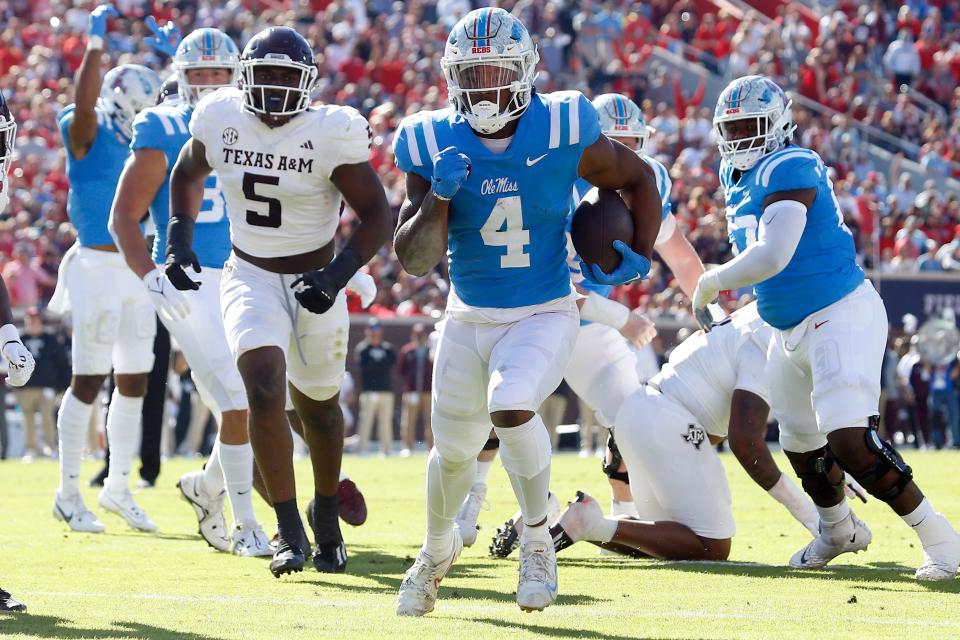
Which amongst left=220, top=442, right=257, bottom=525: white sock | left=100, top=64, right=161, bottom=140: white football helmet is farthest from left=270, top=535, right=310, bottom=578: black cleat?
left=100, top=64, right=161, bottom=140: white football helmet

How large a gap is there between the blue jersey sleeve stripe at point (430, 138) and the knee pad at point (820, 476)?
2.15 meters

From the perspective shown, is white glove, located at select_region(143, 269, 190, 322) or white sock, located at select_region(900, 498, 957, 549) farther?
white glove, located at select_region(143, 269, 190, 322)

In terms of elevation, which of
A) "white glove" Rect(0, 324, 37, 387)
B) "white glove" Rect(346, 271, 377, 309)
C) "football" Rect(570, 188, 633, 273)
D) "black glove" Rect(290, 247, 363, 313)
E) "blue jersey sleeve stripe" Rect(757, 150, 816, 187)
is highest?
"blue jersey sleeve stripe" Rect(757, 150, 816, 187)

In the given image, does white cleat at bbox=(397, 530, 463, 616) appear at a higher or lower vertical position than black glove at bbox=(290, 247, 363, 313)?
lower

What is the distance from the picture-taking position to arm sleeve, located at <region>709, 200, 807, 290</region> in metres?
5.72

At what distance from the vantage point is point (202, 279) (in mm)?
6883

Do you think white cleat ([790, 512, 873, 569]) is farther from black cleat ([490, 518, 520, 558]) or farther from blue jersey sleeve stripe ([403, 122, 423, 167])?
blue jersey sleeve stripe ([403, 122, 423, 167])

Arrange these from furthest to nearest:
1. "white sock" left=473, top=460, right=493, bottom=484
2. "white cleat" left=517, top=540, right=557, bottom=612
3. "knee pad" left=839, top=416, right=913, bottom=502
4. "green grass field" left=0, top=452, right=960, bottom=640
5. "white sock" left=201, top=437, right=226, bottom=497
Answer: "white sock" left=473, top=460, right=493, bottom=484 → "white sock" left=201, top=437, right=226, bottom=497 → "knee pad" left=839, top=416, right=913, bottom=502 → "white cleat" left=517, top=540, right=557, bottom=612 → "green grass field" left=0, top=452, right=960, bottom=640

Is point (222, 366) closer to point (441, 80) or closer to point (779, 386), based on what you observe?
point (779, 386)

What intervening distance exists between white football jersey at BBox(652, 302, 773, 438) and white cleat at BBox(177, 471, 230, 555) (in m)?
1.98

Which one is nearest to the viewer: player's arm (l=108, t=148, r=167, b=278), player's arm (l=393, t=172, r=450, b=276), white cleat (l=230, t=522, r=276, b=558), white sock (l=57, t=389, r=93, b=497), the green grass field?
the green grass field

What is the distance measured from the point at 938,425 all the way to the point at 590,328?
11074mm

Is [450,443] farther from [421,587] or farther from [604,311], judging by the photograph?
[604,311]

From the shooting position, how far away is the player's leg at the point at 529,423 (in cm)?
470
